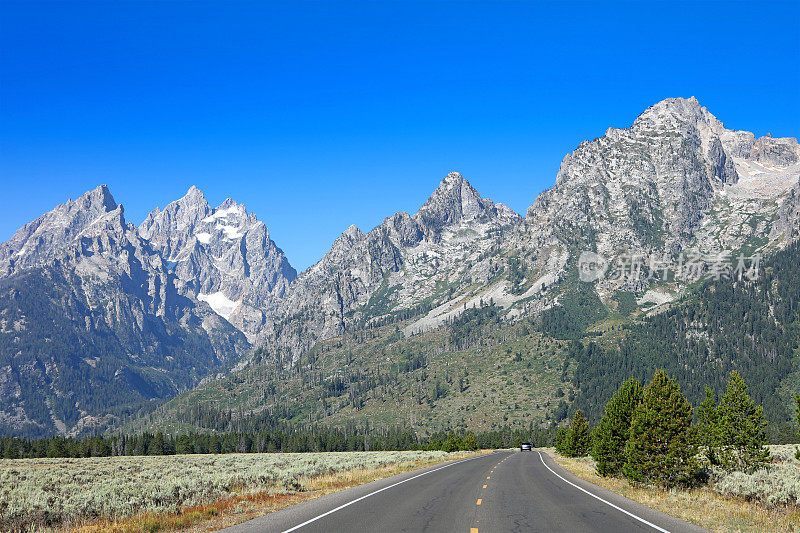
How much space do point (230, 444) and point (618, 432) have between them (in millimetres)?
158785

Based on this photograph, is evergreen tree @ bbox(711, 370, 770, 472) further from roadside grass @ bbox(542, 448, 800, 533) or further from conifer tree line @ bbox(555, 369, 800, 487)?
roadside grass @ bbox(542, 448, 800, 533)

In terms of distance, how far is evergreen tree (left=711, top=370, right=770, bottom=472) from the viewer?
38.7 meters

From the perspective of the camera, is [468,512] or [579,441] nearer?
[468,512]

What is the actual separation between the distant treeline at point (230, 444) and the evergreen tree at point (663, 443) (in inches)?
3096

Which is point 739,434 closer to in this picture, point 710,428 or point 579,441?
point 710,428

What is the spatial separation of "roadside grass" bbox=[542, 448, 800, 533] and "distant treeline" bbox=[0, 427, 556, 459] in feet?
268

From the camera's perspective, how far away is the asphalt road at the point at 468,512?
17.0 meters

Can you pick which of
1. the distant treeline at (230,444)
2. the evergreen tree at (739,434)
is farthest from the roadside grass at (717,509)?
the distant treeline at (230,444)

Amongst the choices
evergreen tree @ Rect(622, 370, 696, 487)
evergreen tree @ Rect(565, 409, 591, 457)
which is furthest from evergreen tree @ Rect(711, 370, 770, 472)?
evergreen tree @ Rect(565, 409, 591, 457)

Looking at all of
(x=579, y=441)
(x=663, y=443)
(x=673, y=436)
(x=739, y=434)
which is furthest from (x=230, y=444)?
Answer: (x=673, y=436)

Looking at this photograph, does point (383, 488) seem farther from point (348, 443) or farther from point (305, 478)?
point (348, 443)

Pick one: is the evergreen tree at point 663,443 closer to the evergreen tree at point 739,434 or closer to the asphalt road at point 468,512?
the asphalt road at point 468,512

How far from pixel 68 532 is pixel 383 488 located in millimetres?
16636

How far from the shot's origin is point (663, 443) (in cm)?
3069
